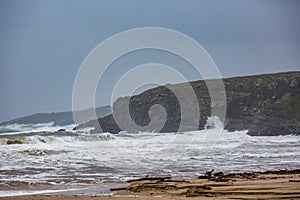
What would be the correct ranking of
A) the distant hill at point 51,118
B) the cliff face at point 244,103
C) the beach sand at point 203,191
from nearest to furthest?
the beach sand at point 203,191 < the cliff face at point 244,103 < the distant hill at point 51,118

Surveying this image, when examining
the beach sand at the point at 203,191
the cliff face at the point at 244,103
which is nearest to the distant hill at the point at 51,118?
the cliff face at the point at 244,103

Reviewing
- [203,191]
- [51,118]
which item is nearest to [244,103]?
[203,191]

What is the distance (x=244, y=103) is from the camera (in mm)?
86312

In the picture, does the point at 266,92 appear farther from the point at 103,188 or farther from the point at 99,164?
the point at 103,188

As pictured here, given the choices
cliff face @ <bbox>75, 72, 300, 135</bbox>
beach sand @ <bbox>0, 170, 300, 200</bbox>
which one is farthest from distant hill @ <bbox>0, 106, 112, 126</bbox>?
beach sand @ <bbox>0, 170, 300, 200</bbox>

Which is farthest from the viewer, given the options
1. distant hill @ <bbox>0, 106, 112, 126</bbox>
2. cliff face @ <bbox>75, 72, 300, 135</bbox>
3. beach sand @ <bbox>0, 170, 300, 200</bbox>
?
distant hill @ <bbox>0, 106, 112, 126</bbox>

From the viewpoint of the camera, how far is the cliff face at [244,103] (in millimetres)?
76188

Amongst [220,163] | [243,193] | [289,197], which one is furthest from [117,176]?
[289,197]

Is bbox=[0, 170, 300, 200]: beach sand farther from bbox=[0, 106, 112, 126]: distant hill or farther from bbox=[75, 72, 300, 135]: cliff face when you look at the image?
bbox=[0, 106, 112, 126]: distant hill

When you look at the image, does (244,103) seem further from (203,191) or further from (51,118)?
(51,118)

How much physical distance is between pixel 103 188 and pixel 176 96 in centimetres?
7890

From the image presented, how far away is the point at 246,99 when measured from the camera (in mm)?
87875

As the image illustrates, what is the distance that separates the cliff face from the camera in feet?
250

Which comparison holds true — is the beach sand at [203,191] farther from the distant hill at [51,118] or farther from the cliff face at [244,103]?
the distant hill at [51,118]
